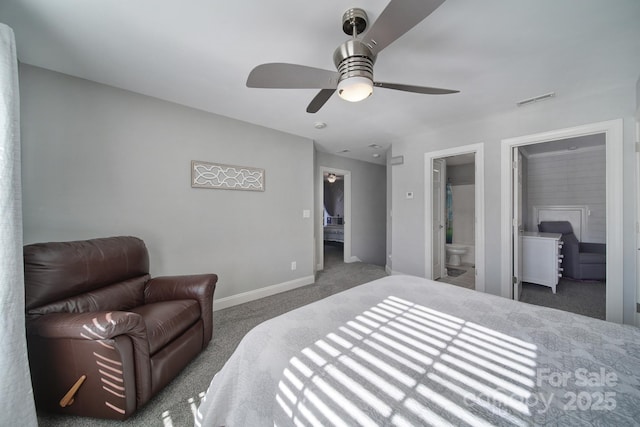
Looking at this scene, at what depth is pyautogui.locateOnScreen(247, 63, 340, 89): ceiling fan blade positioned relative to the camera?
4.10 ft

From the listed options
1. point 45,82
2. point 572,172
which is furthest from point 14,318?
point 572,172

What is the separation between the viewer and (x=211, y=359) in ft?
6.06

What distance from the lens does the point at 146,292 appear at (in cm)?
192

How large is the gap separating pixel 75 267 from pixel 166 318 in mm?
699

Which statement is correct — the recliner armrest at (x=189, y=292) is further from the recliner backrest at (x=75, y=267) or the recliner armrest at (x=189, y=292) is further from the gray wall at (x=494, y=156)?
the gray wall at (x=494, y=156)

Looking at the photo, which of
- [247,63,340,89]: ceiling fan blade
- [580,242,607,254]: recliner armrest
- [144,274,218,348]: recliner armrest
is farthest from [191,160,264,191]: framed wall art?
[580,242,607,254]: recliner armrest

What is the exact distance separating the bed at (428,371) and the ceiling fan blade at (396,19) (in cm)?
142

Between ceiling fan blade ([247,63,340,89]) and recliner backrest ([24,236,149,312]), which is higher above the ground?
ceiling fan blade ([247,63,340,89])

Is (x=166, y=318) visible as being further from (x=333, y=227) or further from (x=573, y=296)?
(x=333, y=227)

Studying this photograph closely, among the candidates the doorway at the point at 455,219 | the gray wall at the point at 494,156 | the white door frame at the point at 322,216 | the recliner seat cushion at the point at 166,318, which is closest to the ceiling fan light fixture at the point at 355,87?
the recliner seat cushion at the point at 166,318

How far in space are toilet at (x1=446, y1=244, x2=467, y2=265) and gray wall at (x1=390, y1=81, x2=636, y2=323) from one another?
1.69 meters

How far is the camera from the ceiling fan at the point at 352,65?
1078 millimetres

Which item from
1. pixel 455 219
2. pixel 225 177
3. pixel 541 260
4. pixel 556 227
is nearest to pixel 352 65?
pixel 225 177

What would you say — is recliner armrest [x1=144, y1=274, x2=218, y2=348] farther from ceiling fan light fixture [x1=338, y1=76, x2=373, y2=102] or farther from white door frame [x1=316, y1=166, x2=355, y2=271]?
white door frame [x1=316, y1=166, x2=355, y2=271]
